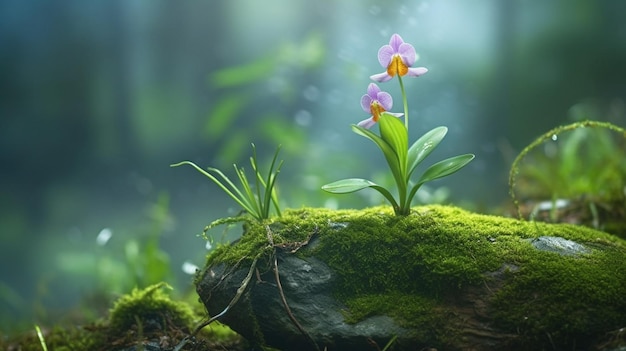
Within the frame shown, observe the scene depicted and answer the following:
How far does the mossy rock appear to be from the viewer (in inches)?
53.6

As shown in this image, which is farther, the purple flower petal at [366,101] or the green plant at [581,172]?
the green plant at [581,172]

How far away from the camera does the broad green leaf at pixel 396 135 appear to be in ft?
5.11

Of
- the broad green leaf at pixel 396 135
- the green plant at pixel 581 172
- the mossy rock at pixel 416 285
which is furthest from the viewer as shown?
the green plant at pixel 581 172

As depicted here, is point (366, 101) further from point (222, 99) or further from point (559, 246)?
point (222, 99)

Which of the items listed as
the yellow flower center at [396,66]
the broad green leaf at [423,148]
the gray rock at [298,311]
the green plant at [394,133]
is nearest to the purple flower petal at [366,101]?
the green plant at [394,133]

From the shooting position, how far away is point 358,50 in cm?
445

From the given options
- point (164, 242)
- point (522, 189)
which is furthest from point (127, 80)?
point (522, 189)

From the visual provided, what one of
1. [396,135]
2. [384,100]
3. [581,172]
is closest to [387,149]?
[396,135]

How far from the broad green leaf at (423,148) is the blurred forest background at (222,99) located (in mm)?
1959

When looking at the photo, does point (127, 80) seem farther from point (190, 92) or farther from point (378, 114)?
point (378, 114)

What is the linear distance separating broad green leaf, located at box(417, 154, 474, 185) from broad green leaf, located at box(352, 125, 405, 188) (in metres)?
0.08

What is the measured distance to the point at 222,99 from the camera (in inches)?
217

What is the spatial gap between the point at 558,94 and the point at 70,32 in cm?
588

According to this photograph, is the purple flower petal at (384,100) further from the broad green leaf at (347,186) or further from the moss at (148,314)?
the moss at (148,314)
